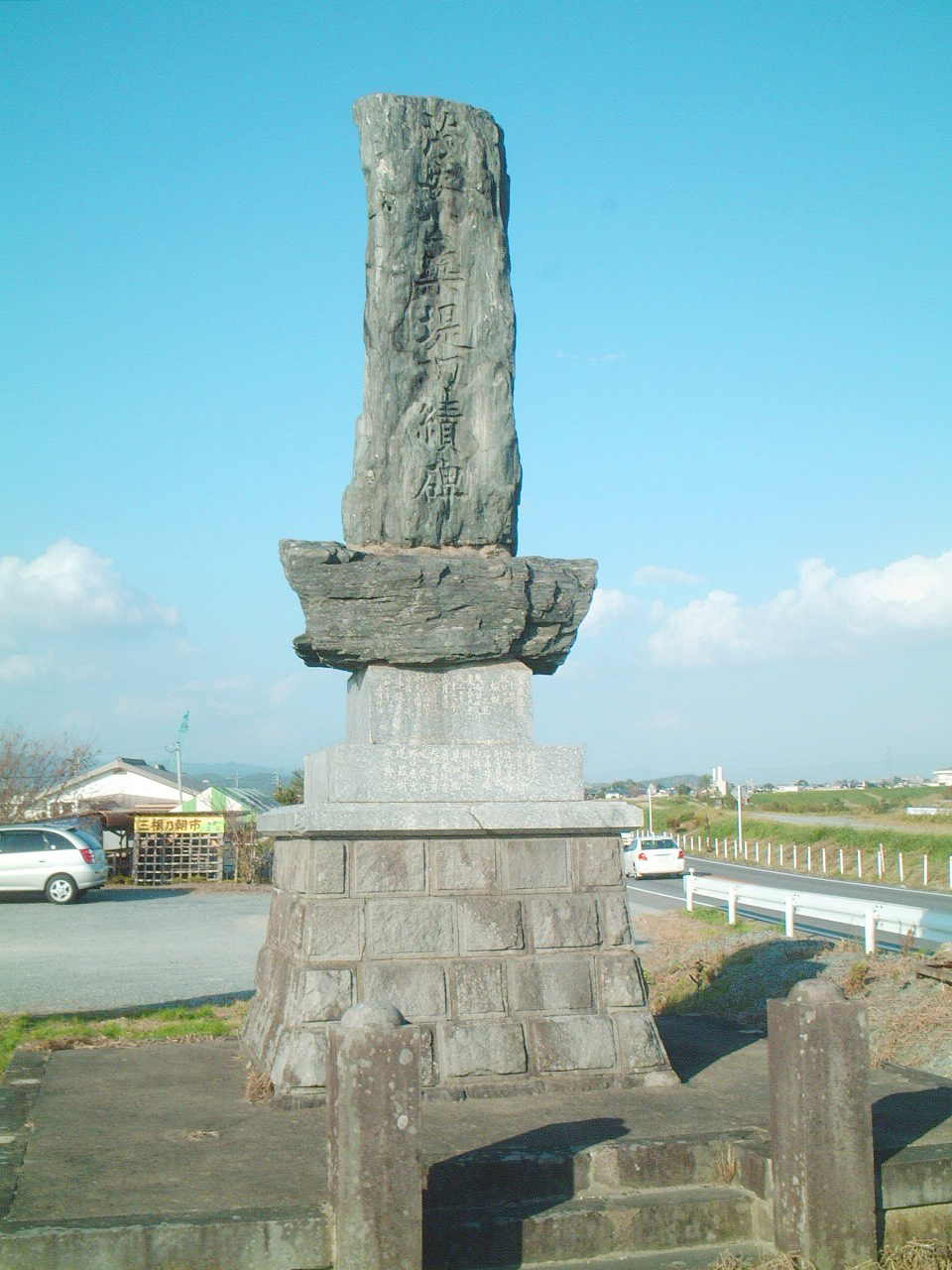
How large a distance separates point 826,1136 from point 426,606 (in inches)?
124

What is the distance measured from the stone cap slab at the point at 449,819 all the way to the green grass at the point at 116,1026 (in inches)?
112

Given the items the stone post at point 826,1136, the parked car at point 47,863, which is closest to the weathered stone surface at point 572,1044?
the stone post at point 826,1136

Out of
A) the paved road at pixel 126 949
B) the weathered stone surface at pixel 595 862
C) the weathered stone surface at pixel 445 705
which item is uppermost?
→ the weathered stone surface at pixel 445 705

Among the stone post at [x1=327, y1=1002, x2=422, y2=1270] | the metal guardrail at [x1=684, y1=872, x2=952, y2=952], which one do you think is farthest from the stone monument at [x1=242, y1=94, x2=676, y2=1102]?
the metal guardrail at [x1=684, y1=872, x2=952, y2=952]

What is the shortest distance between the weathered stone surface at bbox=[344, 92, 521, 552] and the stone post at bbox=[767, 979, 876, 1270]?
3276 millimetres

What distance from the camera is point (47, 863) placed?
23.9 meters

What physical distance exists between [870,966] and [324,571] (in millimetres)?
6711

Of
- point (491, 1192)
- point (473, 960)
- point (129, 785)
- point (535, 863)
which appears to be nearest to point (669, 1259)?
point (491, 1192)

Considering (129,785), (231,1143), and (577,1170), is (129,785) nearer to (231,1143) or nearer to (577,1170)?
(231,1143)

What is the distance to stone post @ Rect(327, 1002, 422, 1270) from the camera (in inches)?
150

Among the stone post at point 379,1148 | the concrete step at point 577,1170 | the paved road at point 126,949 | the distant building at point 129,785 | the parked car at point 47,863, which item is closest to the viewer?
the stone post at point 379,1148

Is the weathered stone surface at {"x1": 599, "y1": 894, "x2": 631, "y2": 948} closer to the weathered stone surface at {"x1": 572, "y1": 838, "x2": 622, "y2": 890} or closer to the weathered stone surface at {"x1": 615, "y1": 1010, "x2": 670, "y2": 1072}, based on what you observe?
the weathered stone surface at {"x1": 572, "y1": 838, "x2": 622, "y2": 890}

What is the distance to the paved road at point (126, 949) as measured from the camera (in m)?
12.5

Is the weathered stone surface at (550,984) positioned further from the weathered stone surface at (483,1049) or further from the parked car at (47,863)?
the parked car at (47,863)
